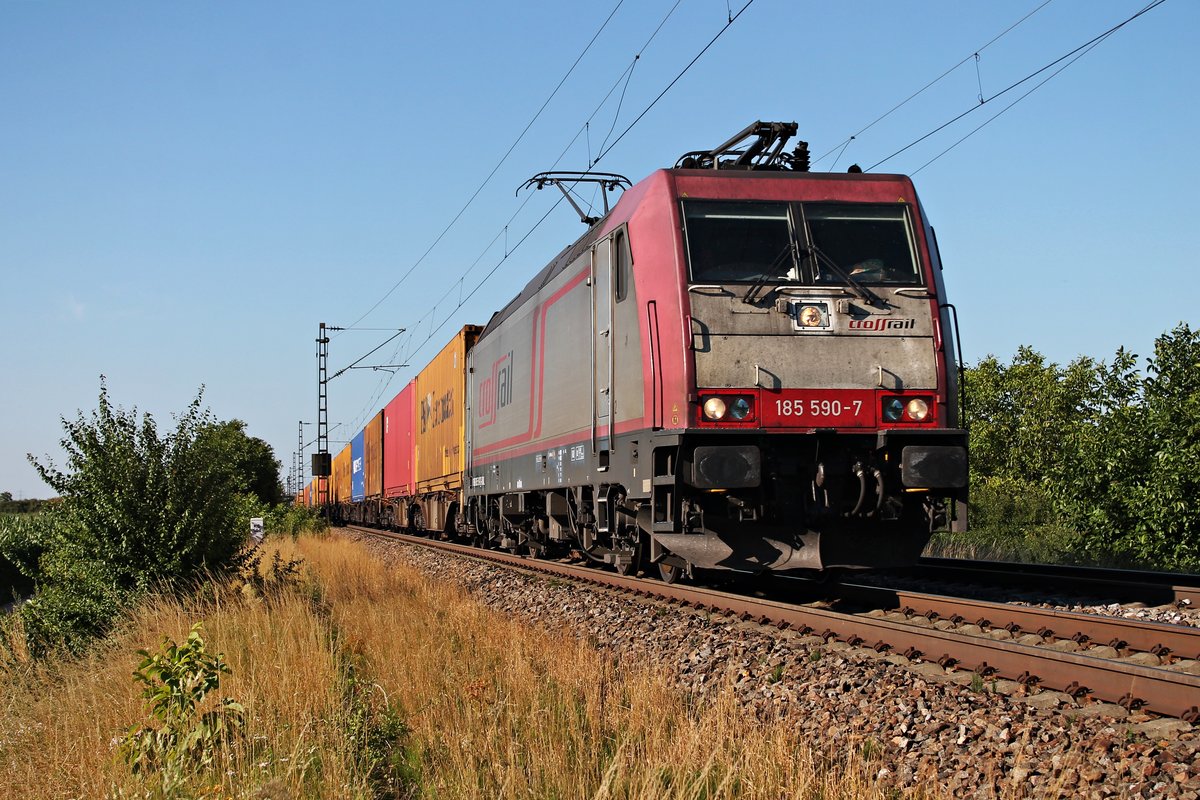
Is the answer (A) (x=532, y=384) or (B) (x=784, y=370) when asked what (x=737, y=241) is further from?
(A) (x=532, y=384)

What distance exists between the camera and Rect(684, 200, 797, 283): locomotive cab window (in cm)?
904

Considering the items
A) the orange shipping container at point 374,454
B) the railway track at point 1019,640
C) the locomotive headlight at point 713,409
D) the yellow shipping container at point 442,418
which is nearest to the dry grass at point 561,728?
the railway track at point 1019,640

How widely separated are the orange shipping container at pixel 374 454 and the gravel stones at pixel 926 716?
26792 millimetres

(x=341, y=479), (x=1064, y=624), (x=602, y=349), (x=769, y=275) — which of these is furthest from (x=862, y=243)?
(x=341, y=479)

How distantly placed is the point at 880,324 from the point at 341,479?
141 ft

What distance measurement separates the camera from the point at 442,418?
2220 centimetres

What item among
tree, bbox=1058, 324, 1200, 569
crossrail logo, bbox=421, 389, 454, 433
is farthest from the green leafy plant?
crossrail logo, bbox=421, 389, 454, 433

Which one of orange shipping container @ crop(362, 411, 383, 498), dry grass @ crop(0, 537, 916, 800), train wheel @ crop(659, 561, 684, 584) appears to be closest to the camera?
dry grass @ crop(0, 537, 916, 800)

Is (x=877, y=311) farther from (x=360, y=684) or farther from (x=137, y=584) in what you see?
(x=137, y=584)

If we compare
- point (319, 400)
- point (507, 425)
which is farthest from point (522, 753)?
point (319, 400)

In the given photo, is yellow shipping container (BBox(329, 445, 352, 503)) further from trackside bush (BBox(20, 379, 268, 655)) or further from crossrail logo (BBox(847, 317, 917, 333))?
crossrail logo (BBox(847, 317, 917, 333))

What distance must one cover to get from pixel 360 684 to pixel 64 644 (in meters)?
4.57

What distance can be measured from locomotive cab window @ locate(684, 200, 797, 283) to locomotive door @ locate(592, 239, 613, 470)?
1.30m

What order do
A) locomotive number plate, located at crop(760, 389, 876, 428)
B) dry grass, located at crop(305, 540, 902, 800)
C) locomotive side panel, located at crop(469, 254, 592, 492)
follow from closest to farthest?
1. dry grass, located at crop(305, 540, 902, 800)
2. locomotive number plate, located at crop(760, 389, 876, 428)
3. locomotive side panel, located at crop(469, 254, 592, 492)
